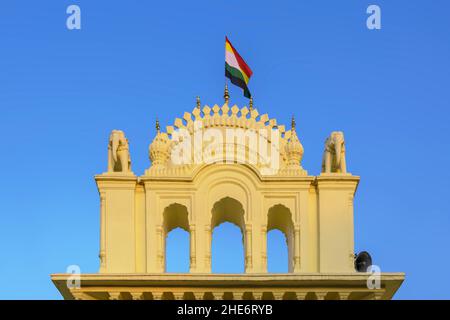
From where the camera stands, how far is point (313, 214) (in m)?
36.1

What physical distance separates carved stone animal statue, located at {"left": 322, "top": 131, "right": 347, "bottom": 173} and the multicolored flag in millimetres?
3549

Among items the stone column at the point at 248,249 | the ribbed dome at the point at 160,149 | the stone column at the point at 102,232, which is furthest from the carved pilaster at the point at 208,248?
the stone column at the point at 102,232

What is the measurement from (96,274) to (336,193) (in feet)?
25.0

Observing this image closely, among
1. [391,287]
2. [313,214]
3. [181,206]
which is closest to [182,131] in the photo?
[181,206]

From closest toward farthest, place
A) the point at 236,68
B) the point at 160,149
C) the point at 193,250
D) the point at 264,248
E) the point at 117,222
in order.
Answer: the point at 193,250 < the point at 264,248 < the point at 117,222 < the point at 160,149 < the point at 236,68

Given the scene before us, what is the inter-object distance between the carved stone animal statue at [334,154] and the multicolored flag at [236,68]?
355 centimetres

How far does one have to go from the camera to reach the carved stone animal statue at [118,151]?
36.0 meters

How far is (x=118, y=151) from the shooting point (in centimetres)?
3609

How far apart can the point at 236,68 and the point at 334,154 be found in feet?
15.3

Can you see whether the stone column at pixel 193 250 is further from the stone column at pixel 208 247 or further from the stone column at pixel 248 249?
the stone column at pixel 248 249

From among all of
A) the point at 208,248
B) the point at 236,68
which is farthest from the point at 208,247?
the point at 236,68

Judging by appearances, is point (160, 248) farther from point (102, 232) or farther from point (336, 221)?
point (336, 221)

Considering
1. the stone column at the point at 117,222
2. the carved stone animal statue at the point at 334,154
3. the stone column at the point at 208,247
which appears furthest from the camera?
the carved stone animal statue at the point at 334,154
